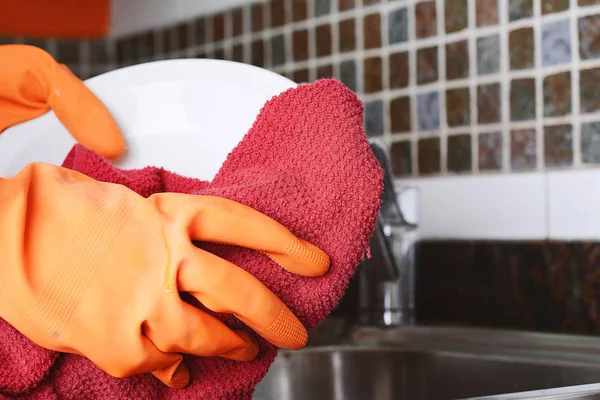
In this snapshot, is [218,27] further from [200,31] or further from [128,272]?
[128,272]

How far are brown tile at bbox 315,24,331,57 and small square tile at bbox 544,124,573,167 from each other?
0.32 metres

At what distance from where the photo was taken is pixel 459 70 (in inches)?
32.4

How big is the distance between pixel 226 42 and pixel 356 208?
78 centimetres

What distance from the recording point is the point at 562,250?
74 centimetres

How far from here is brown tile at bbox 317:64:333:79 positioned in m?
0.96

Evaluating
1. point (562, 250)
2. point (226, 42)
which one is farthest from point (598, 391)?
point (226, 42)

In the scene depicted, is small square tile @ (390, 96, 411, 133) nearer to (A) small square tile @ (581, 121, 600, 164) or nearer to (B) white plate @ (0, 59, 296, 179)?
(A) small square tile @ (581, 121, 600, 164)

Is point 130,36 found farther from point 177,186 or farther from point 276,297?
point 276,297

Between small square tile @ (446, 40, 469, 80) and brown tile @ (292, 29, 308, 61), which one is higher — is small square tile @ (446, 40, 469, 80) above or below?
below

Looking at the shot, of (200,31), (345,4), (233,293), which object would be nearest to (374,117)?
(345,4)

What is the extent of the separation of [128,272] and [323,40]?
0.69 meters

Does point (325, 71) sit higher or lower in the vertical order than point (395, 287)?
higher

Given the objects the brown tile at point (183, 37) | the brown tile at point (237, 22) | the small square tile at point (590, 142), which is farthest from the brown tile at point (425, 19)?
the brown tile at point (183, 37)

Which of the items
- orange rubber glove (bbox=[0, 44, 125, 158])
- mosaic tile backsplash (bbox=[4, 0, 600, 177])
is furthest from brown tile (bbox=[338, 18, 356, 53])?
orange rubber glove (bbox=[0, 44, 125, 158])
